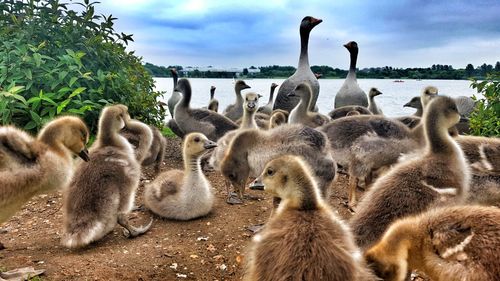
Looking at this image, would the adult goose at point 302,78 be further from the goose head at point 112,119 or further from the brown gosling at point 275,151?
the goose head at point 112,119

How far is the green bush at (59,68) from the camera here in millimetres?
6004

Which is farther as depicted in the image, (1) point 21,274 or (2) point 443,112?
(2) point 443,112

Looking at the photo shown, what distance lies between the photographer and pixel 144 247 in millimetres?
4059

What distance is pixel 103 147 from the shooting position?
465cm

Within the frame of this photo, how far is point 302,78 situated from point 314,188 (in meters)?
8.01

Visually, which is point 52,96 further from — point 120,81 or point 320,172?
point 320,172

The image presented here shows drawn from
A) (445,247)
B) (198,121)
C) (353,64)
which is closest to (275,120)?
(198,121)

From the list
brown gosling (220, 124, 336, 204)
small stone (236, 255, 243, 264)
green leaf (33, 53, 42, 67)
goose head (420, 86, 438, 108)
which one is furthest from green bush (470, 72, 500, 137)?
green leaf (33, 53, 42, 67)

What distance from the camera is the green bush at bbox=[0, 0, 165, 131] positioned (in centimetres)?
600

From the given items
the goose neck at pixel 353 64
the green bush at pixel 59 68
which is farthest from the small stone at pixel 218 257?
the goose neck at pixel 353 64

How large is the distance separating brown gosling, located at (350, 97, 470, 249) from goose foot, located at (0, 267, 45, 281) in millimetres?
2429

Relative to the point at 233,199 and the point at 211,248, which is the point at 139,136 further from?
the point at 211,248

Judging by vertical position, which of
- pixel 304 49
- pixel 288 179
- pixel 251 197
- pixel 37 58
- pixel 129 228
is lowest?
pixel 251 197

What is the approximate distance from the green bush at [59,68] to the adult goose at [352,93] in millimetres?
5420
